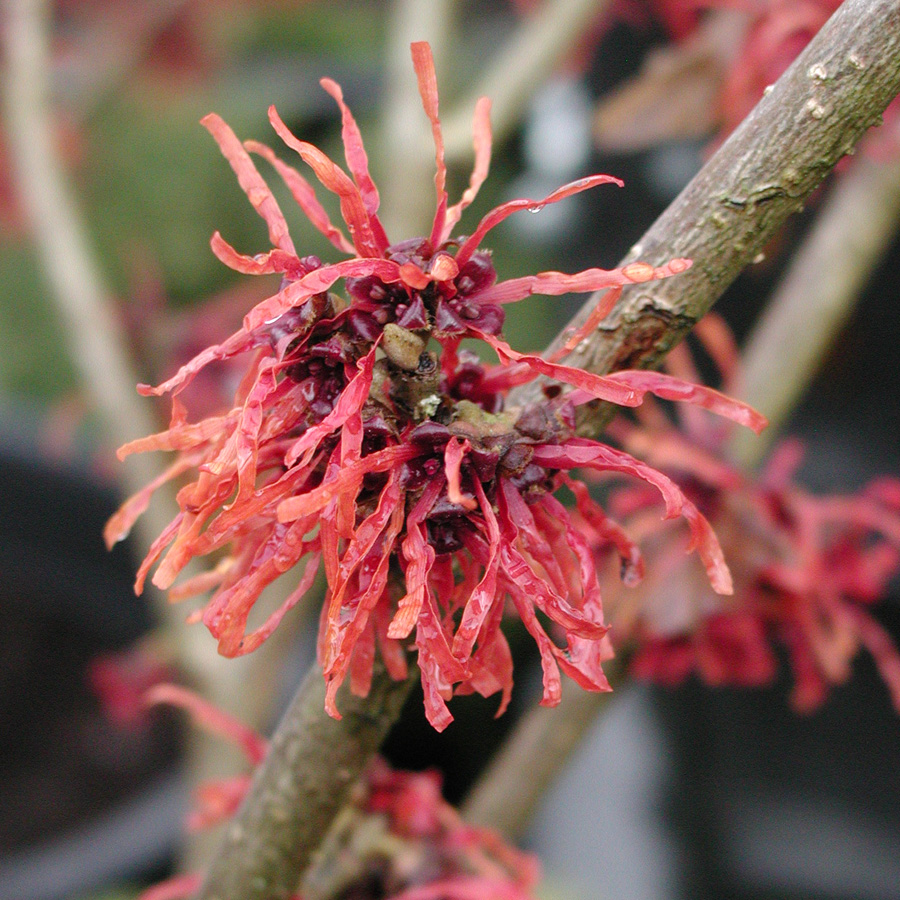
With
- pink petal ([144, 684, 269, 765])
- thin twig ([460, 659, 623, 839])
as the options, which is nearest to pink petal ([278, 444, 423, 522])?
pink petal ([144, 684, 269, 765])

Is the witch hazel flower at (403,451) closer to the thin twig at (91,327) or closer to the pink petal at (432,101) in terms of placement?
the pink petal at (432,101)

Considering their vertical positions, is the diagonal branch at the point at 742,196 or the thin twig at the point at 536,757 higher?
the diagonal branch at the point at 742,196

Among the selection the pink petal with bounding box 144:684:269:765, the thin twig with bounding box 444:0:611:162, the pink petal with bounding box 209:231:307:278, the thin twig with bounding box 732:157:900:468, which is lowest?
the pink petal with bounding box 144:684:269:765

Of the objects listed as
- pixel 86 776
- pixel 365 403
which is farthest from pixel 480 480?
pixel 86 776

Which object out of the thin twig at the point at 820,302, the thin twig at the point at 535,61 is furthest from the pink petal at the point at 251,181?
the thin twig at the point at 535,61

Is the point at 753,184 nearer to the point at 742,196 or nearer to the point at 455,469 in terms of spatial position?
the point at 742,196

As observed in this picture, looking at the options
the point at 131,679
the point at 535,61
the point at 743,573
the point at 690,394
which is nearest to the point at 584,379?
the point at 690,394

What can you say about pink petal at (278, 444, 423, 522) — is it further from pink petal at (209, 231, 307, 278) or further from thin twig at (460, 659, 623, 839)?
thin twig at (460, 659, 623, 839)
